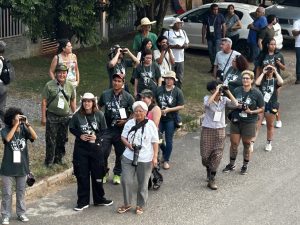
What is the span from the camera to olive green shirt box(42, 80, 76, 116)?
367 inches

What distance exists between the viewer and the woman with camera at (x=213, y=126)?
9430 millimetres

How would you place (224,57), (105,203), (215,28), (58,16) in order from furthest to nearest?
1. (215,28)
2. (58,16)
3. (224,57)
4. (105,203)

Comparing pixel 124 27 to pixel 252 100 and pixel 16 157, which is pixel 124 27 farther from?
pixel 16 157

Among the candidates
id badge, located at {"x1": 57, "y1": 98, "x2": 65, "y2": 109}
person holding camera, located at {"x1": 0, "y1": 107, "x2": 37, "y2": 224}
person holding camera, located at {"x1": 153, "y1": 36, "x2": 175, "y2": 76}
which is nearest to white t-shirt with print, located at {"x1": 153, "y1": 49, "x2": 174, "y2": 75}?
person holding camera, located at {"x1": 153, "y1": 36, "x2": 175, "y2": 76}

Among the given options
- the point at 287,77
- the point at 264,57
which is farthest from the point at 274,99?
the point at 287,77

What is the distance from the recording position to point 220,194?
373 inches

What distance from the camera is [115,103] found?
9.26 metres

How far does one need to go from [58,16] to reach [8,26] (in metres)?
3.84

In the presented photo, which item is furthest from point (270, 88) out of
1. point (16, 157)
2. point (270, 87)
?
point (16, 157)

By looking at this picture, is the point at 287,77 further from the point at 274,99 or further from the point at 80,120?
the point at 80,120

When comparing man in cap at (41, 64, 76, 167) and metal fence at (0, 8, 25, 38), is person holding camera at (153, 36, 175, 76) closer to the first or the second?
man in cap at (41, 64, 76, 167)

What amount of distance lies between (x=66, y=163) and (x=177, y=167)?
72.7 inches

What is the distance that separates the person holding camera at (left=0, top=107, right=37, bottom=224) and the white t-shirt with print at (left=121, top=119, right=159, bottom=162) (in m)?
1.27

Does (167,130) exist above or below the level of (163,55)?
below
